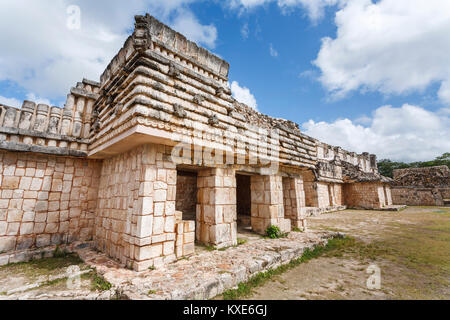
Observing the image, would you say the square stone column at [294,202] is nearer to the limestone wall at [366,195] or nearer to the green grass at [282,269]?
the green grass at [282,269]

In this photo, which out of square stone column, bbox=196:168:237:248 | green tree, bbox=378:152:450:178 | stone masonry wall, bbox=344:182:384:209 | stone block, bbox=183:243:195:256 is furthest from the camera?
green tree, bbox=378:152:450:178

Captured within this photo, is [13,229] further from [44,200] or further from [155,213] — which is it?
[155,213]

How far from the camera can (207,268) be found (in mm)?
3600

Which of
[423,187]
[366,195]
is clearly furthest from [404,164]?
[366,195]

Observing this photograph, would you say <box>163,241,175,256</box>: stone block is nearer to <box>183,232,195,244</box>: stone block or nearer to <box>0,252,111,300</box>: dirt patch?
<box>183,232,195,244</box>: stone block

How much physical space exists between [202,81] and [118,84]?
1.94 meters

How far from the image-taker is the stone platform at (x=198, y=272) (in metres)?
2.78

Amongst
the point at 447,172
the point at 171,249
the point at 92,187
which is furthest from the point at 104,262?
the point at 447,172

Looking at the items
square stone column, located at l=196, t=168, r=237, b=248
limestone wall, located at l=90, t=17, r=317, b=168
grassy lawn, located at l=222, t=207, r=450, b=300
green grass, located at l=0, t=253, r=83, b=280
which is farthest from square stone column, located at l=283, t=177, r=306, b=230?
green grass, located at l=0, t=253, r=83, b=280

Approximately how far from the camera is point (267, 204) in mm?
6449

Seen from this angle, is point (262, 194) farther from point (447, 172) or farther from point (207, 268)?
point (447, 172)

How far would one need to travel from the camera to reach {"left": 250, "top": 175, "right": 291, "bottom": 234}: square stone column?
6414 millimetres

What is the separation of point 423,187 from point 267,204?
22.6 metres

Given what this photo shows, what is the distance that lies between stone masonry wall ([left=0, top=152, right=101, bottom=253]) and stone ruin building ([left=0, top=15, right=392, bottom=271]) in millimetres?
22
